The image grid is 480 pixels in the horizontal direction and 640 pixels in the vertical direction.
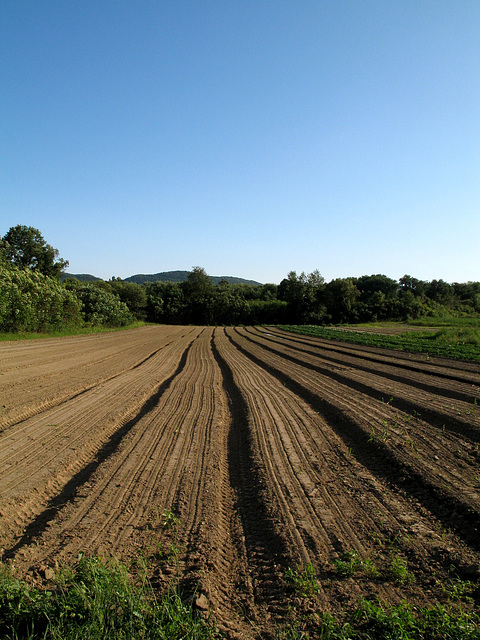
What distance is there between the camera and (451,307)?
81.0 metres

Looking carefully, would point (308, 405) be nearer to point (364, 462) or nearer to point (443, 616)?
point (364, 462)

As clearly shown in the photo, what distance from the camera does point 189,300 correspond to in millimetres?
76875

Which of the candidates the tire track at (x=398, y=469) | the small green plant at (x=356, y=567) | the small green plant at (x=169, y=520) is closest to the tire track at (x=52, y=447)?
the small green plant at (x=169, y=520)

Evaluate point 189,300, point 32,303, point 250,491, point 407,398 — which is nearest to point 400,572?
point 250,491

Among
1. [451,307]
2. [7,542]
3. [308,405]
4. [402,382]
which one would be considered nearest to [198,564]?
[7,542]

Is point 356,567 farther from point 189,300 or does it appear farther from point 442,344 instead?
point 189,300

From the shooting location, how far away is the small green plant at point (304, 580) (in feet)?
9.12

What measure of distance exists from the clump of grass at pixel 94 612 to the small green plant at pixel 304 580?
76cm

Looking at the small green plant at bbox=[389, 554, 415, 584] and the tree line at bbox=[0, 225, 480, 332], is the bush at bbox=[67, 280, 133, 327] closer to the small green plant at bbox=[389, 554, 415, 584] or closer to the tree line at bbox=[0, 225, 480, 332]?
the tree line at bbox=[0, 225, 480, 332]

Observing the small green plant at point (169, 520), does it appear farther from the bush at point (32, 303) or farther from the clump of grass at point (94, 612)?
the bush at point (32, 303)

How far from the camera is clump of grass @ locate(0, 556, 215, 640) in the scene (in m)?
2.30

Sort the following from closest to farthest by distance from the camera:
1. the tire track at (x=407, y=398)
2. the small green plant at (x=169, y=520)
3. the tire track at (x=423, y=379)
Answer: the small green plant at (x=169, y=520) → the tire track at (x=407, y=398) → the tire track at (x=423, y=379)

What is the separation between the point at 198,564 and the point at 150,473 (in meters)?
1.86

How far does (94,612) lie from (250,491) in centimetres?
237
